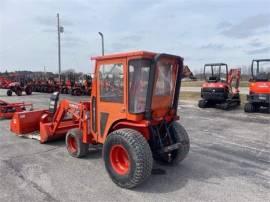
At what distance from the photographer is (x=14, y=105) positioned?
11.5 metres

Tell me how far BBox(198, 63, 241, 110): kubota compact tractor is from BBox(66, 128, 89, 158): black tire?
10.3 metres

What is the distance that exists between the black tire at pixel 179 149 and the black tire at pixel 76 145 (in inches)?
63.4

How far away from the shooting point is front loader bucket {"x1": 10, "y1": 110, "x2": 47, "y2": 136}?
25.9 ft

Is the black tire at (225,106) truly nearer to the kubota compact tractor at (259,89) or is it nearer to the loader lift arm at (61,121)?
the kubota compact tractor at (259,89)

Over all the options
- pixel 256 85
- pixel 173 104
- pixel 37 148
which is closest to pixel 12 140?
pixel 37 148

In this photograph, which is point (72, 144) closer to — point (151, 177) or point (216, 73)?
point (151, 177)

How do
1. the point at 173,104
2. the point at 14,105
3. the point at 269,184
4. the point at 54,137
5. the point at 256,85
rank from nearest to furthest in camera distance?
1. the point at 269,184
2. the point at 173,104
3. the point at 54,137
4. the point at 14,105
5. the point at 256,85

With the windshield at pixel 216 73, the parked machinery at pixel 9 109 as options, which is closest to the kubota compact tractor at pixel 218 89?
the windshield at pixel 216 73


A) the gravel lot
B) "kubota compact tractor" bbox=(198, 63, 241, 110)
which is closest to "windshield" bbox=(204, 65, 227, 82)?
"kubota compact tractor" bbox=(198, 63, 241, 110)

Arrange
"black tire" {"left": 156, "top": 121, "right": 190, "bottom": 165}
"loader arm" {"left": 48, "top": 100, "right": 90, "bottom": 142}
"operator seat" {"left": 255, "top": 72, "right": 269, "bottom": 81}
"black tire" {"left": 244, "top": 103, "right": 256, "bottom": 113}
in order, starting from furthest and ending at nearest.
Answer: "black tire" {"left": 244, "top": 103, "right": 256, "bottom": 113} < "operator seat" {"left": 255, "top": 72, "right": 269, "bottom": 81} < "loader arm" {"left": 48, "top": 100, "right": 90, "bottom": 142} < "black tire" {"left": 156, "top": 121, "right": 190, "bottom": 165}

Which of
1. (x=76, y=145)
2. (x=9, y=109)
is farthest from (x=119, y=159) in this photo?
(x=9, y=109)

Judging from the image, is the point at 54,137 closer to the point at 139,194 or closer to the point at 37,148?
the point at 37,148

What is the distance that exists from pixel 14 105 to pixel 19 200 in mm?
8146

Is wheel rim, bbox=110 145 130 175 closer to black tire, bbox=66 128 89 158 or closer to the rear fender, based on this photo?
the rear fender
